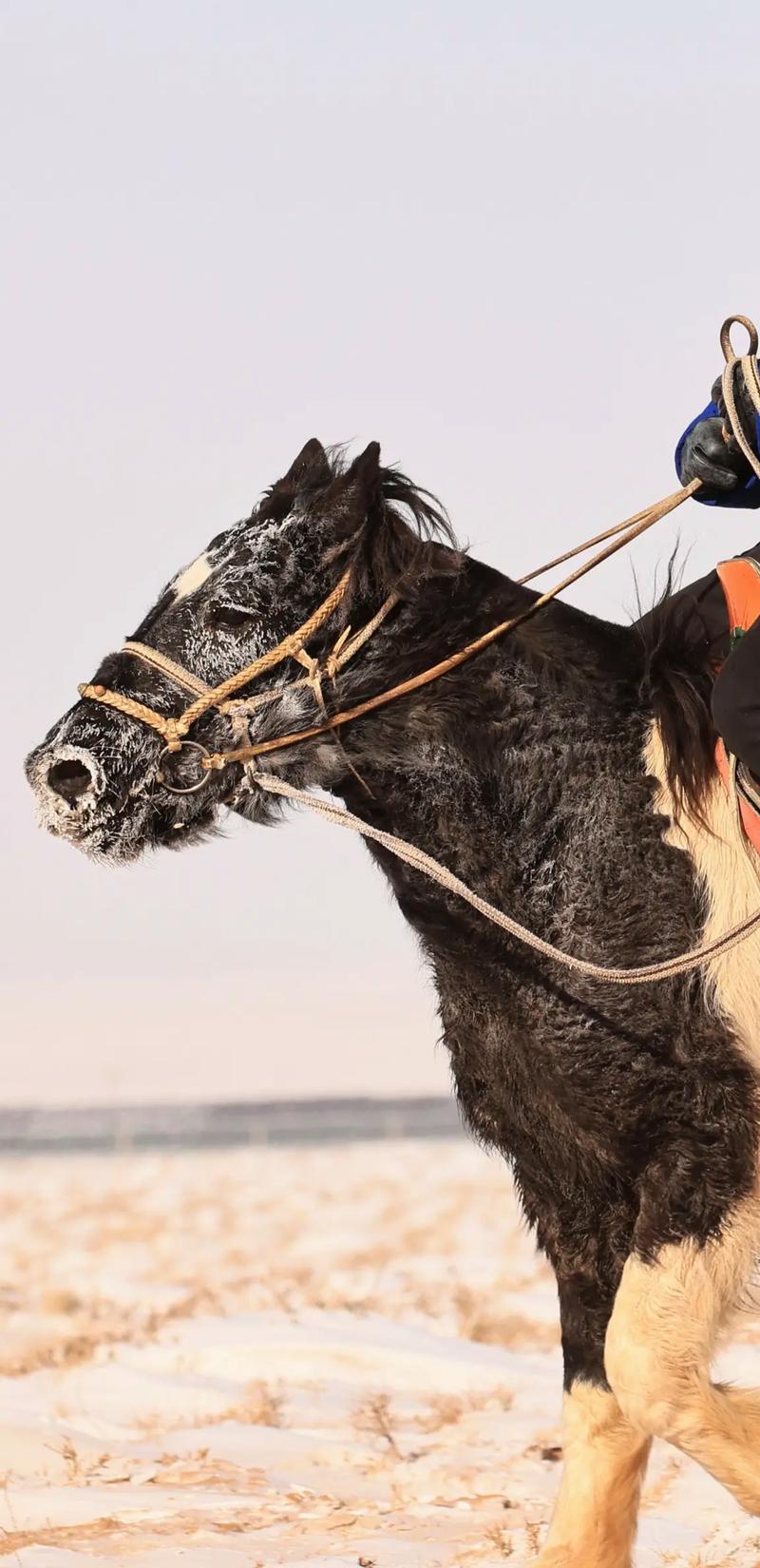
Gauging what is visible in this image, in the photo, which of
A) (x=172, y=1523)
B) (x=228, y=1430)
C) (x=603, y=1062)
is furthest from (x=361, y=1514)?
(x=603, y=1062)

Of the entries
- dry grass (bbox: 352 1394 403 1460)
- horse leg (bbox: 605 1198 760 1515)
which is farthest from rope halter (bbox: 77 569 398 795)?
Answer: dry grass (bbox: 352 1394 403 1460)

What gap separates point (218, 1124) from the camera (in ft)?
90.7

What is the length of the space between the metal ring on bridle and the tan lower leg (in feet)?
6.76

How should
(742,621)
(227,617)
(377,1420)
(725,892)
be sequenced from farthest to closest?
(377,1420) < (227,617) < (742,621) < (725,892)

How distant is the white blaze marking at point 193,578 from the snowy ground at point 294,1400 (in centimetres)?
292

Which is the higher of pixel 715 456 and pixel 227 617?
pixel 715 456

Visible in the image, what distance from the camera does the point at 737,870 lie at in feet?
15.1

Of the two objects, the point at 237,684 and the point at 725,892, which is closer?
the point at 725,892

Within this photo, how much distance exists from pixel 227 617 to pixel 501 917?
122 cm

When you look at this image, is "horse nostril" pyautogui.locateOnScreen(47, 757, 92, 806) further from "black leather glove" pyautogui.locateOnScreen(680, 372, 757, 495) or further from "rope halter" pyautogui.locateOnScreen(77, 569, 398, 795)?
"black leather glove" pyautogui.locateOnScreen(680, 372, 757, 495)

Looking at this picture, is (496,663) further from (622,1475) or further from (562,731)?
(622,1475)

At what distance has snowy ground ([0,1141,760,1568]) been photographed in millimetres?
5602

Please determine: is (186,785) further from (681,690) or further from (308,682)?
(681,690)

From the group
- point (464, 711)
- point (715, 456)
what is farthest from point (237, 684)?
point (715, 456)
